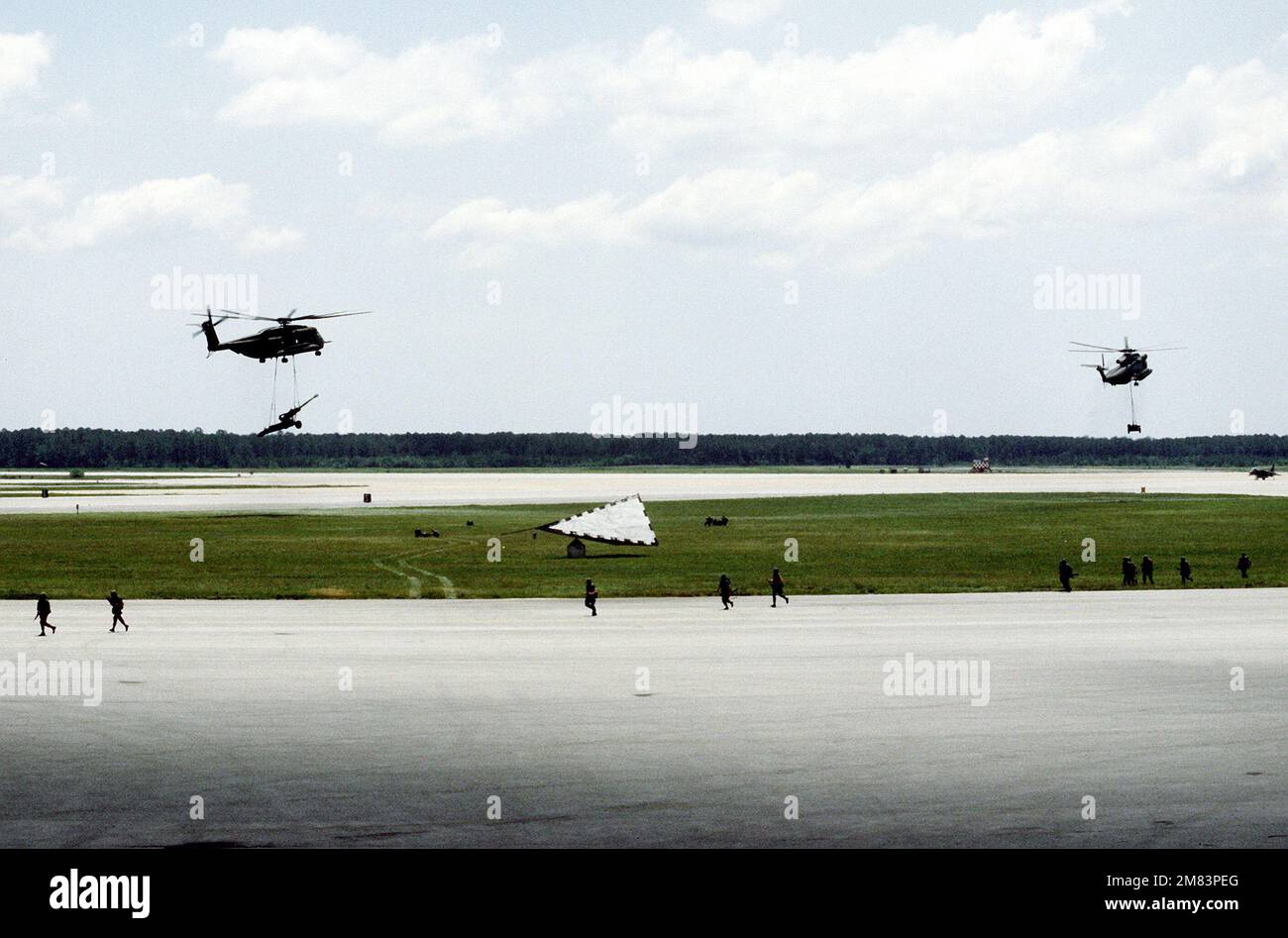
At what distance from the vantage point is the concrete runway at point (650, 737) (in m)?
23.7

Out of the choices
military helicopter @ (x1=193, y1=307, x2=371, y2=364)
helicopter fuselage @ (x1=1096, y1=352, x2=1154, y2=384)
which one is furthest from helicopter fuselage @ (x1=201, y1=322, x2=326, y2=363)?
helicopter fuselage @ (x1=1096, y1=352, x2=1154, y2=384)

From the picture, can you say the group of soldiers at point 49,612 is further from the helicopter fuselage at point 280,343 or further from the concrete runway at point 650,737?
the helicopter fuselage at point 280,343

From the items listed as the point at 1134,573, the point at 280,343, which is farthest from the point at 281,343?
the point at 1134,573

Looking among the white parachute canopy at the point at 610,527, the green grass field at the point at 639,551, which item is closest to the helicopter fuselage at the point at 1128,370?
the green grass field at the point at 639,551

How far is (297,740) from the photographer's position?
1205 inches

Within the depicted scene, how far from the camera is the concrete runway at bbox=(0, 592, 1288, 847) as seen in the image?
23703 millimetres

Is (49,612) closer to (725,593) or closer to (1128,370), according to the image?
(725,593)

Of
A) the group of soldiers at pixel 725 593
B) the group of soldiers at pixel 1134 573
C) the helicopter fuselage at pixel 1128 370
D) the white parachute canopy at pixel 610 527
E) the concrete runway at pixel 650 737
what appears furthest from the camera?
the helicopter fuselage at pixel 1128 370

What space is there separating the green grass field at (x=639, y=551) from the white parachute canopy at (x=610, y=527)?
1584 millimetres
